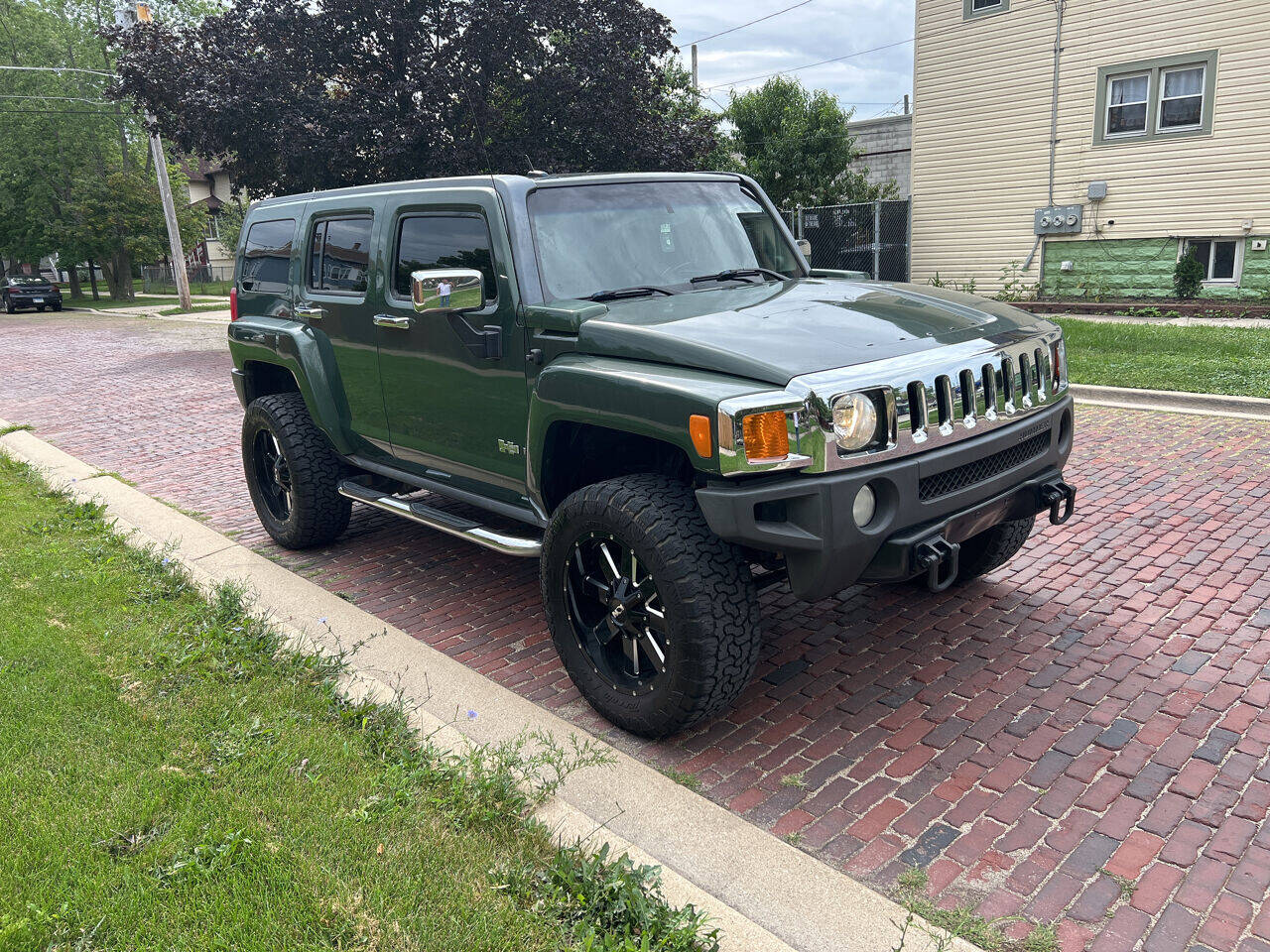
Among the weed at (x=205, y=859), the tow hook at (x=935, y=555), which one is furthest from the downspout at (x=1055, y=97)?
the weed at (x=205, y=859)

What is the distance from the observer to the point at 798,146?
22.0 meters

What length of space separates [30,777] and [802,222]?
18703 mm

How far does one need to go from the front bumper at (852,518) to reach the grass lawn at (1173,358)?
244 inches

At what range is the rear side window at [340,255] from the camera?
507 cm

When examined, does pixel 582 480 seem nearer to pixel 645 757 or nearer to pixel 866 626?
pixel 645 757

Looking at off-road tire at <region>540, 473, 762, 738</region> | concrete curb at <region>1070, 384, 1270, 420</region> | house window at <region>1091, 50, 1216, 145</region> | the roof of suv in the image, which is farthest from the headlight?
house window at <region>1091, 50, 1216, 145</region>

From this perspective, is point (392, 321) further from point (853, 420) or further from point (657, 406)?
point (853, 420)

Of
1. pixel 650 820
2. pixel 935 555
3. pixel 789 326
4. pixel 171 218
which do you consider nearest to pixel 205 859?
pixel 650 820

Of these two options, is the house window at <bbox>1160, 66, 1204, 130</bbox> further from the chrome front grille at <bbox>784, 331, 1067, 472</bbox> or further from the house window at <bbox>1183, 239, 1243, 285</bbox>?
the chrome front grille at <bbox>784, 331, 1067, 472</bbox>

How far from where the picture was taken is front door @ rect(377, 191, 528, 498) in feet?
13.8

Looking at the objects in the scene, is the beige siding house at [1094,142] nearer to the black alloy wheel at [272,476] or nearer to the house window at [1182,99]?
the house window at [1182,99]

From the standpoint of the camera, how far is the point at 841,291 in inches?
170

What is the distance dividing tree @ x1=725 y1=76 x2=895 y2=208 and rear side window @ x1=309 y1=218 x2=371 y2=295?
58.4 feet

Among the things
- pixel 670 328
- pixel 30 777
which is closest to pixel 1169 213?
pixel 670 328
